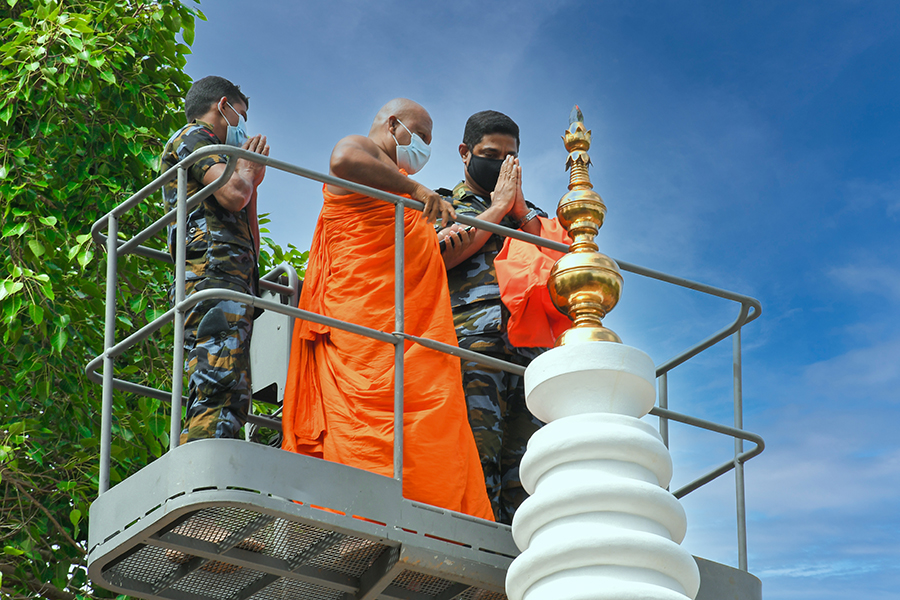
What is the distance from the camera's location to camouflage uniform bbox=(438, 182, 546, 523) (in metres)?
5.78

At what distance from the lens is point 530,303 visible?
5.94m

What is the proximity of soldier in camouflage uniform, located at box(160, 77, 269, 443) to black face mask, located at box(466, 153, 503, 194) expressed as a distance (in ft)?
4.14

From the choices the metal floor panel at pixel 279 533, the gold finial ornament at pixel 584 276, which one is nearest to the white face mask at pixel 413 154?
the gold finial ornament at pixel 584 276

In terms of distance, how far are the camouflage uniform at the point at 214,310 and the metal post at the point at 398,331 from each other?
722mm


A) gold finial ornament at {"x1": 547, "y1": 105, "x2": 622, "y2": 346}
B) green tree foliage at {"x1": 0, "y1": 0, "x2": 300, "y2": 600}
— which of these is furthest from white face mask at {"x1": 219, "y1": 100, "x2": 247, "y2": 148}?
green tree foliage at {"x1": 0, "y1": 0, "x2": 300, "y2": 600}

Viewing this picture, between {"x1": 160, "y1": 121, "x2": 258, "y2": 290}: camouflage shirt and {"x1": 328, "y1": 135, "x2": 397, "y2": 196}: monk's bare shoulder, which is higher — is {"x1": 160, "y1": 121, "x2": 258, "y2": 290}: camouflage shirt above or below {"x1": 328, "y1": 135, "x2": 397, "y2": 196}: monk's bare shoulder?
below

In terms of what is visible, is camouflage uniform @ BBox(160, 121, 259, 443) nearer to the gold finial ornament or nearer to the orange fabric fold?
the orange fabric fold

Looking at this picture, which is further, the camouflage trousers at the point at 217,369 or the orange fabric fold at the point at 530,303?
the orange fabric fold at the point at 530,303

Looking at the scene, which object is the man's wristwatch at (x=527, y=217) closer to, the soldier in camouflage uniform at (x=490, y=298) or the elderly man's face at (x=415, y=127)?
the soldier in camouflage uniform at (x=490, y=298)

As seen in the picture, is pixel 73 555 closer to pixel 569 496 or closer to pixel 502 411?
pixel 502 411

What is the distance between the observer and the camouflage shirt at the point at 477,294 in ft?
20.0

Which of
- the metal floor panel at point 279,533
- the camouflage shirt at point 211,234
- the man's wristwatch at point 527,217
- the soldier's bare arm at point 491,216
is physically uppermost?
the man's wristwatch at point 527,217

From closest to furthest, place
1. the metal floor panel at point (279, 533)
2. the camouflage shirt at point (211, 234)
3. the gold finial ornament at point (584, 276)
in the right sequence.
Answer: the gold finial ornament at point (584, 276)
the metal floor panel at point (279, 533)
the camouflage shirt at point (211, 234)

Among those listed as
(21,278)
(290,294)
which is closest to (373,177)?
(290,294)
